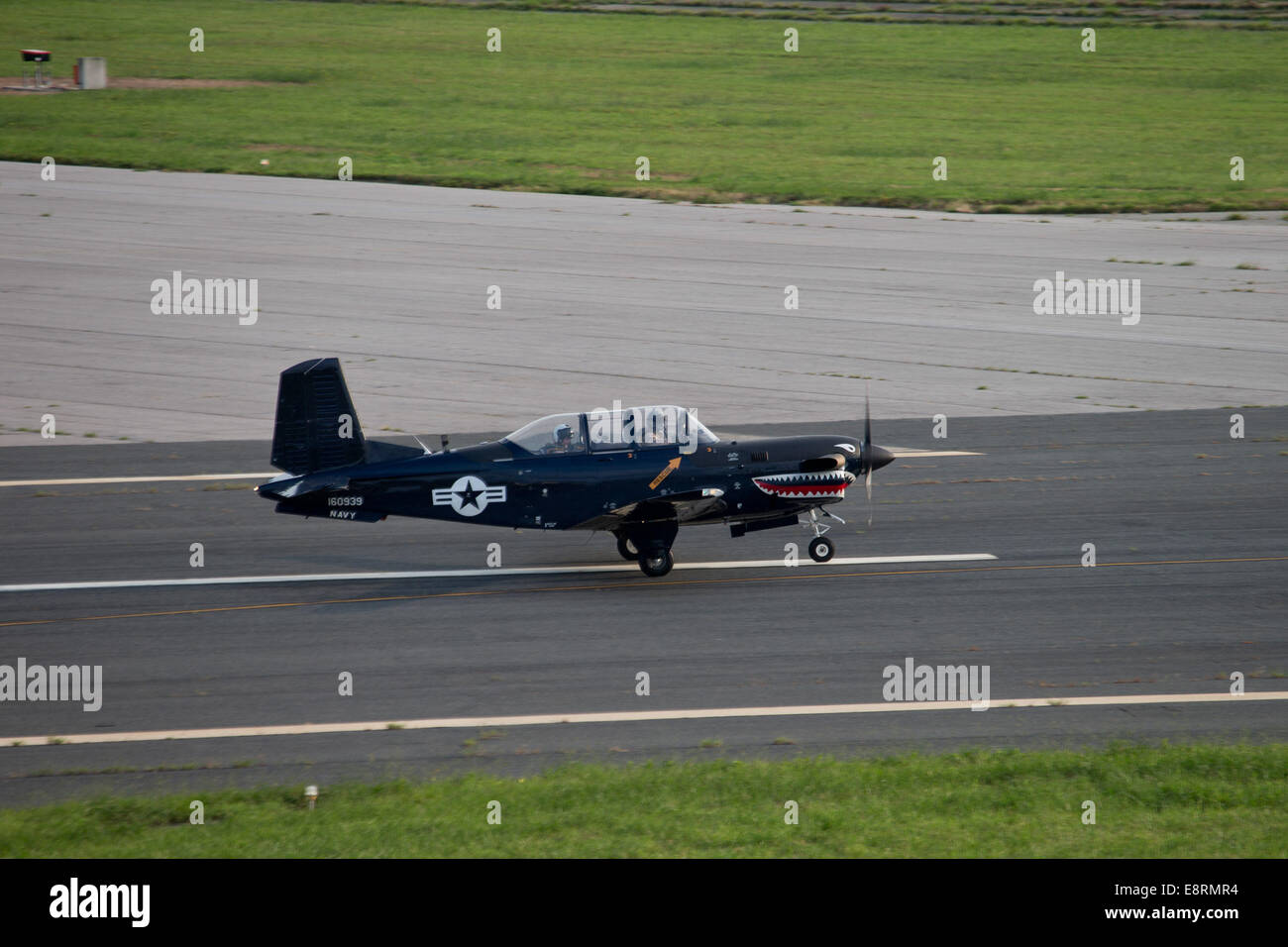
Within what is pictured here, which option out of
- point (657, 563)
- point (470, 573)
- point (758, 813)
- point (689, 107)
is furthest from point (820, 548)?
point (689, 107)

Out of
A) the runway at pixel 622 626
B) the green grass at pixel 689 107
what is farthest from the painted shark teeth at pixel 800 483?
the green grass at pixel 689 107

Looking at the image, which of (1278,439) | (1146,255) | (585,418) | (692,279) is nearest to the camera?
(585,418)

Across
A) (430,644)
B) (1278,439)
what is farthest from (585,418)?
(1278,439)

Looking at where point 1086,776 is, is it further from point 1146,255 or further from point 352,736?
point 1146,255

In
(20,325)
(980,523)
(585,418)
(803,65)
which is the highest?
(803,65)

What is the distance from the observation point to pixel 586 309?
3484 centimetres

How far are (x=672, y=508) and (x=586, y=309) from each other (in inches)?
708

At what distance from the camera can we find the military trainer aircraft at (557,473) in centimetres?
1739

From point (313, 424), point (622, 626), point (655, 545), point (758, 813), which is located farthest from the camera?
point (655, 545)

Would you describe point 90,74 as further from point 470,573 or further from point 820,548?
point 820,548

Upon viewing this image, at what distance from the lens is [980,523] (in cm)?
2012

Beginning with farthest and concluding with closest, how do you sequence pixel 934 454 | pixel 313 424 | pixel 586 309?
1. pixel 586 309
2. pixel 934 454
3. pixel 313 424

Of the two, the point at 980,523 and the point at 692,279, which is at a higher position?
Result: the point at 692,279

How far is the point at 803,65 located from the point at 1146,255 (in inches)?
1403
